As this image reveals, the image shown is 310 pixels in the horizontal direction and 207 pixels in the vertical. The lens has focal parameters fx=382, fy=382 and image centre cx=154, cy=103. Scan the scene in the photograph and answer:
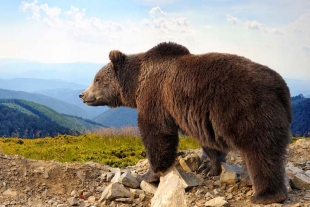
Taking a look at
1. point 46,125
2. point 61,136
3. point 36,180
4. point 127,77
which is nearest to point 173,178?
point 127,77

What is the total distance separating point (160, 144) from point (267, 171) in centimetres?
201

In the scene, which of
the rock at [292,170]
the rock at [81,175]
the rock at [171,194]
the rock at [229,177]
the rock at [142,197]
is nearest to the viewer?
the rock at [171,194]

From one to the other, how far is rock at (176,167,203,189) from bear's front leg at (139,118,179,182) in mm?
235

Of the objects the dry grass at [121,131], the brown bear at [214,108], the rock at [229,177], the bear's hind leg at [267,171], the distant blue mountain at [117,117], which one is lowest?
the distant blue mountain at [117,117]

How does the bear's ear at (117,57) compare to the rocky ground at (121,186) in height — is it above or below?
above

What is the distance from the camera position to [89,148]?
45.1ft

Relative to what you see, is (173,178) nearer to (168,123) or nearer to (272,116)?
(168,123)

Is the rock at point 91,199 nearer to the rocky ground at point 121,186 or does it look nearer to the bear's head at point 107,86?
the rocky ground at point 121,186

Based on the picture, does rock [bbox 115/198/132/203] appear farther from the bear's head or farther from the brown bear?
the bear's head

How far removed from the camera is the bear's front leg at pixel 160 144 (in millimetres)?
7105

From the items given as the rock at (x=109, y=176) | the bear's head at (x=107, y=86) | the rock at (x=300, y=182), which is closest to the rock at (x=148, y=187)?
the rock at (x=109, y=176)

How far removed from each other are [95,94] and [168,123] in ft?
6.92

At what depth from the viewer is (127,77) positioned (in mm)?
7844

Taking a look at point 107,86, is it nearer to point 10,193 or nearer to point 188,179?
point 188,179
